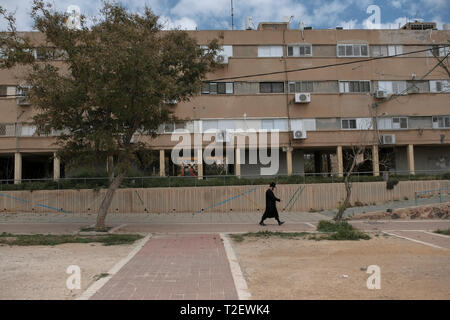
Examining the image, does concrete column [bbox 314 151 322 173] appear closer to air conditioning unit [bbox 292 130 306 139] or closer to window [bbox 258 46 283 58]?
air conditioning unit [bbox 292 130 306 139]

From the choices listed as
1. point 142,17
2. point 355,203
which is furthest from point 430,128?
point 142,17

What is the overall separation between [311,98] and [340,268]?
2121 cm

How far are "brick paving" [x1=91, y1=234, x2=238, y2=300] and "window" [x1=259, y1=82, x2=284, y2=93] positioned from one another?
61.2 feet

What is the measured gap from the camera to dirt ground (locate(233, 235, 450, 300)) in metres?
5.75

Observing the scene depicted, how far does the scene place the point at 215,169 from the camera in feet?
93.1

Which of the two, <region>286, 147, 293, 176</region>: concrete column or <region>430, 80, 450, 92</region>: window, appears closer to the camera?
<region>286, 147, 293, 176</region>: concrete column

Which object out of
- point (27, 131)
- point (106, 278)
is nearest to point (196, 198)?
point (27, 131)

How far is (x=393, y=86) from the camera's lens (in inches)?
1102

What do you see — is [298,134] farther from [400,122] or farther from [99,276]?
[99,276]

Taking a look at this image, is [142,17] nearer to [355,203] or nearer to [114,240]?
[114,240]

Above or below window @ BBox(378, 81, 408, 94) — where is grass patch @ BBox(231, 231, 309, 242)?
below

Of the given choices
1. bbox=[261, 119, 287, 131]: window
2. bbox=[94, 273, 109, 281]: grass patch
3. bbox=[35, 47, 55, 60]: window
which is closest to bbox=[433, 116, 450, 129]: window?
bbox=[261, 119, 287, 131]: window
